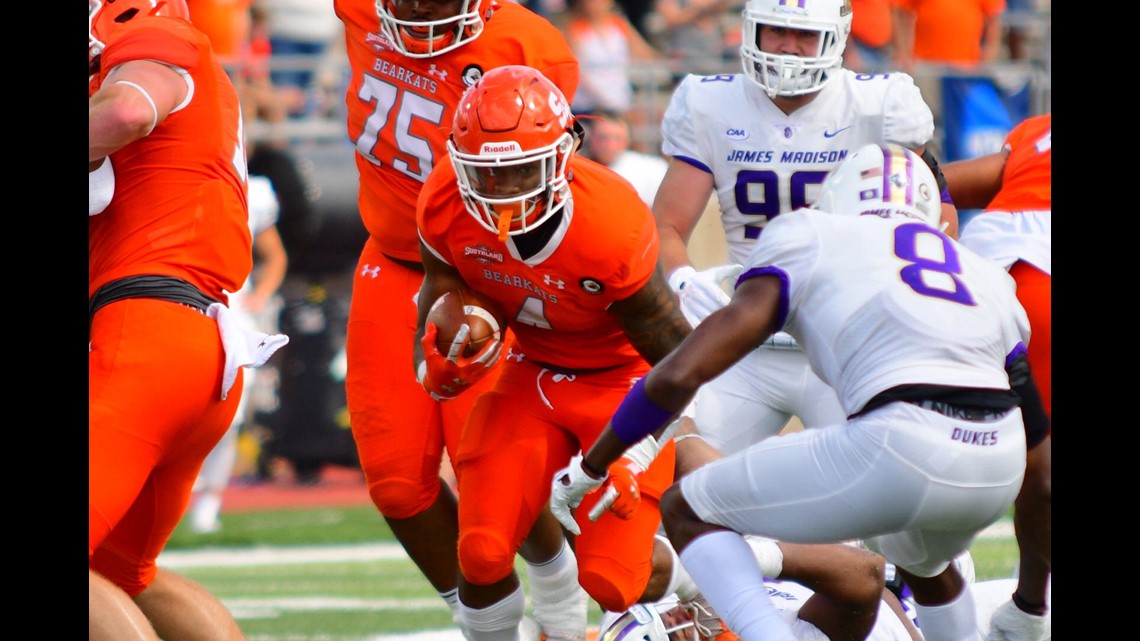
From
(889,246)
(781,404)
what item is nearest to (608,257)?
(889,246)

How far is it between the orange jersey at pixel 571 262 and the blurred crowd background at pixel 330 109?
558 centimetres

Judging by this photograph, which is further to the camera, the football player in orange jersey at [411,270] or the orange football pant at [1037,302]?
the orange football pant at [1037,302]

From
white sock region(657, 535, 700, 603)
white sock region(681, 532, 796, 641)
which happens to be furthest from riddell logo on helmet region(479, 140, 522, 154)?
white sock region(657, 535, 700, 603)

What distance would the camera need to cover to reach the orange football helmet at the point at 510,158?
165 inches

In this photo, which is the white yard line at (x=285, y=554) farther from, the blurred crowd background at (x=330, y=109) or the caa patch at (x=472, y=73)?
the caa patch at (x=472, y=73)

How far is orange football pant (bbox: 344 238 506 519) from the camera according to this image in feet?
16.1

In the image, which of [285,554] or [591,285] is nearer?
[591,285]

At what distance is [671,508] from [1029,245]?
6.23 feet

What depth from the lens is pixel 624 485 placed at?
4.17 meters

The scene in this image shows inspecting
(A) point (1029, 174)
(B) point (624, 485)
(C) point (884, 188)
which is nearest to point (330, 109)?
(A) point (1029, 174)

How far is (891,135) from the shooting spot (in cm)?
525

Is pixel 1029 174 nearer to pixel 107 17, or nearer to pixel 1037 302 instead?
pixel 1037 302

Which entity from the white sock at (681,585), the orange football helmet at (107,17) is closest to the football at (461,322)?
the white sock at (681,585)

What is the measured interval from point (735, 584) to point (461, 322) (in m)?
1.11
